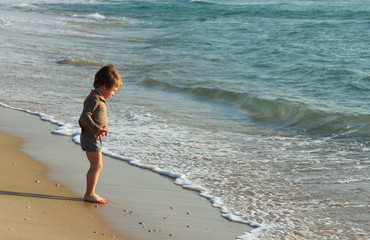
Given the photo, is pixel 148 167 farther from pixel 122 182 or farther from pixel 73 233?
pixel 73 233

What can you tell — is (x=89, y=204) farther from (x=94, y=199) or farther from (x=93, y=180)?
(x=93, y=180)

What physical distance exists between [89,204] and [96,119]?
699 mm

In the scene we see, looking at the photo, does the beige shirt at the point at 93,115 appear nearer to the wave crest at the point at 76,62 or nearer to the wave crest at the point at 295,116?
the wave crest at the point at 295,116

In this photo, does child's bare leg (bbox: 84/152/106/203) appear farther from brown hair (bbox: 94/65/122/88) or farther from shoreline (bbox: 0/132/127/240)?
brown hair (bbox: 94/65/122/88)

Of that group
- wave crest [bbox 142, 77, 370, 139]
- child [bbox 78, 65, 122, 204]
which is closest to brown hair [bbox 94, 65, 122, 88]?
child [bbox 78, 65, 122, 204]

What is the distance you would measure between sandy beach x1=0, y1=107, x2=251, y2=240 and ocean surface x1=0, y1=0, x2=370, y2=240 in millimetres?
248

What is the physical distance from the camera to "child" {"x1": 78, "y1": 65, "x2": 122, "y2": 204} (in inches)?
174

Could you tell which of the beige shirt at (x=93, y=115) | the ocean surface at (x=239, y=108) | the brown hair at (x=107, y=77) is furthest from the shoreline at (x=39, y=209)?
the ocean surface at (x=239, y=108)

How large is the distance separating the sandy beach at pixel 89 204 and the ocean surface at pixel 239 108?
0.81 ft

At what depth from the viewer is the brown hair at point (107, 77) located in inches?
173

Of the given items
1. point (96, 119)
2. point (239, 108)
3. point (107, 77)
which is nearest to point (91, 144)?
point (96, 119)

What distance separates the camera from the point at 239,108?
9.67m

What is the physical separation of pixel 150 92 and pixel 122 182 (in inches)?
228

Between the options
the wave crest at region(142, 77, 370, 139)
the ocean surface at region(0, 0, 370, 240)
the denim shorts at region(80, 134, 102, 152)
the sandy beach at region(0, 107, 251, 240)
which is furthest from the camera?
the wave crest at region(142, 77, 370, 139)
